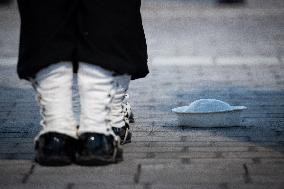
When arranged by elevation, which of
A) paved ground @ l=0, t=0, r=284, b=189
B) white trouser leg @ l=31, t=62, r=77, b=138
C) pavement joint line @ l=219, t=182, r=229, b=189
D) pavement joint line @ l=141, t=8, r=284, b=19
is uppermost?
white trouser leg @ l=31, t=62, r=77, b=138

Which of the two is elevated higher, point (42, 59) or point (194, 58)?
point (42, 59)

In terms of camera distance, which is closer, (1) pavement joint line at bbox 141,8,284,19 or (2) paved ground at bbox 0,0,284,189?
(2) paved ground at bbox 0,0,284,189

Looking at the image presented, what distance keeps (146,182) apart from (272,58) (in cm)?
496

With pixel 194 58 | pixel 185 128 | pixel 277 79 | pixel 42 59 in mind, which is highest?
pixel 42 59

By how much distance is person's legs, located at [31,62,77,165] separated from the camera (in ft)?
9.97

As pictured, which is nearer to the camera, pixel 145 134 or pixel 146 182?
pixel 146 182

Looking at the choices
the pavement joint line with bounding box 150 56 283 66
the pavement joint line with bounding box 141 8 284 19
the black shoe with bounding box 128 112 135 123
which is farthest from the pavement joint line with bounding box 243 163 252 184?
the pavement joint line with bounding box 141 8 284 19

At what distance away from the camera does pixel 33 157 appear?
3299 millimetres

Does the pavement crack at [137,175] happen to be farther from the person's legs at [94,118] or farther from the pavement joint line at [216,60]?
the pavement joint line at [216,60]

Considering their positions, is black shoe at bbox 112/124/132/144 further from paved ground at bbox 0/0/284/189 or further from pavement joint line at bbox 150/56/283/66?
pavement joint line at bbox 150/56/283/66

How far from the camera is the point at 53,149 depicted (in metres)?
3.04

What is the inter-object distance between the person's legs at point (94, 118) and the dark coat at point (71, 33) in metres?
0.06

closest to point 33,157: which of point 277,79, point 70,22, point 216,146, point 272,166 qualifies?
point 70,22

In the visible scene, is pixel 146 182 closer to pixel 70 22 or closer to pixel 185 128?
pixel 70 22
